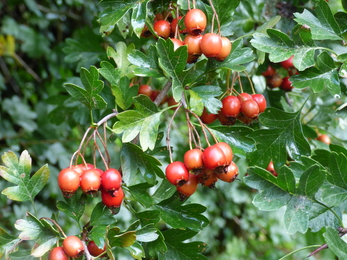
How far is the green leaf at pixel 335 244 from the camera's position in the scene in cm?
73

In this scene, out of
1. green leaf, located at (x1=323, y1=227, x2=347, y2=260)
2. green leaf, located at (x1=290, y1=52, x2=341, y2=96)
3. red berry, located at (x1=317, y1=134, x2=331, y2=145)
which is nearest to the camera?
green leaf, located at (x1=323, y1=227, x2=347, y2=260)

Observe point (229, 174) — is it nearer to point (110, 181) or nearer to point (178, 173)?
point (178, 173)

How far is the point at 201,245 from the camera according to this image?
3.03 feet

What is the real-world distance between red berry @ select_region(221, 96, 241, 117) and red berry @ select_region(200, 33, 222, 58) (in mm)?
136

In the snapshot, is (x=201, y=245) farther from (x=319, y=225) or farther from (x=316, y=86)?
(x=316, y=86)

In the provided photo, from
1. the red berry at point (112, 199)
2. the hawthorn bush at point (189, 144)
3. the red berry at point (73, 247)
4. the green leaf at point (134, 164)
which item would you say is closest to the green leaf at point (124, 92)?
the hawthorn bush at point (189, 144)

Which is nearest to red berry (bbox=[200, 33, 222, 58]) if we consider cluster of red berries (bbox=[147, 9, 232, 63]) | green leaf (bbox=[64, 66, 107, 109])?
cluster of red berries (bbox=[147, 9, 232, 63])

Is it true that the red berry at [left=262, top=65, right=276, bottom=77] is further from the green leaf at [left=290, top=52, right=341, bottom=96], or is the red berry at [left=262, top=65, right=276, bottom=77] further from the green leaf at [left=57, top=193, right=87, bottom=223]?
the green leaf at [left=57, top=193, right=87, bottom=223]

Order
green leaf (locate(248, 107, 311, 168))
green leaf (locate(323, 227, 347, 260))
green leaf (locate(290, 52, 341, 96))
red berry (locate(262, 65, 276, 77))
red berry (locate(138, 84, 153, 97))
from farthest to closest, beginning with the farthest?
red berry (locate(262, 65, 276, 77)), red berry (locate(138, 84, 153, 97)), green leaf (locate(248, 107, 311, 168)), green leaf (locate(290, 52, 341, 96)), green leaf (locate(323, 227, 347, 260))

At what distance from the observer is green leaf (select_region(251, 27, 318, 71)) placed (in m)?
0.84

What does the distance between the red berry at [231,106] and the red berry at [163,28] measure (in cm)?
21

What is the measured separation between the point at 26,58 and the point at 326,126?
1.86 metres

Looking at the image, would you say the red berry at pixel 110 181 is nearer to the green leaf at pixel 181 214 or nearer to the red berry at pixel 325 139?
the green leaf at pixel 181 214

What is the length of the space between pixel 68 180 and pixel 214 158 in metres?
0.30
